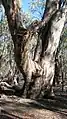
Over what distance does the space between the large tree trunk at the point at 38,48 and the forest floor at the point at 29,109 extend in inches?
25.8

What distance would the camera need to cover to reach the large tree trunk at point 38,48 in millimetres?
9359

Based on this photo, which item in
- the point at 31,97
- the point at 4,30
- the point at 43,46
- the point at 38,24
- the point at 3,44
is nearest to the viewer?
the point at 38,24

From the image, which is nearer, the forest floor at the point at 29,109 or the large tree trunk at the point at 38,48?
the forest floor at the point at 29,109

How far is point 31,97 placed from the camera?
10836 millimetres

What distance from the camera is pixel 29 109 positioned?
8930 millimetres

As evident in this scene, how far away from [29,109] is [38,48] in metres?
3.34

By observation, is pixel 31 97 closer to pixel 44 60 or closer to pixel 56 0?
pixel 44 60

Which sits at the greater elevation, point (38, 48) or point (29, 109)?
point (38, 48)

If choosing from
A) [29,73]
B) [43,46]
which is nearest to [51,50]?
[43,46]

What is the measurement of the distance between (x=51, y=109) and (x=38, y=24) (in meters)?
2.82

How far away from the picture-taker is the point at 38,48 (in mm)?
11586

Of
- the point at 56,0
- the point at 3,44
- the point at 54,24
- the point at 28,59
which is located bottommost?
the point at 3,44

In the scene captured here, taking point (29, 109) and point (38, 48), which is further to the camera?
point (38, 48)

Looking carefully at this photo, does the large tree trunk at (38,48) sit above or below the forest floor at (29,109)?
above
